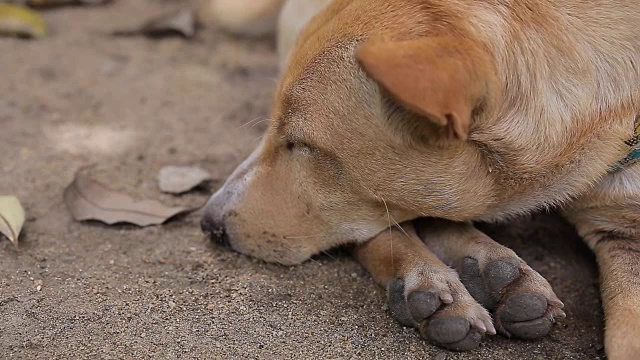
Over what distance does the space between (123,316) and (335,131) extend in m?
0.88

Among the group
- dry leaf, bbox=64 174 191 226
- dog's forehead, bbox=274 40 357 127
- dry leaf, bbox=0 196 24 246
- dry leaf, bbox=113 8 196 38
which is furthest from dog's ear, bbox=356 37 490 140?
dry leaf, bbox=113 8 196 38

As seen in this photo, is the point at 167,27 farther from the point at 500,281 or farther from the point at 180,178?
the point at 500,281

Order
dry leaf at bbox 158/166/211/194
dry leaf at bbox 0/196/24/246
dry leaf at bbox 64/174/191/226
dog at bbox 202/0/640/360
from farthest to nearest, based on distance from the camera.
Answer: dry leaf at bbox 158/166/211/194 → dry leaf at bbox 64/174/191/226 → dry leaf at bbox 0/196/24/246 → dog at bbox 202/0/640/360

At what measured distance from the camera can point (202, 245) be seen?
3078 mm

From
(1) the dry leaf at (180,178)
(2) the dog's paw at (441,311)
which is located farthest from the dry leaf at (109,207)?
(2) the dog's paw at (441,311)

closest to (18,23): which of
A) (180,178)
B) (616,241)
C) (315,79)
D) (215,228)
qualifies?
(180,178)

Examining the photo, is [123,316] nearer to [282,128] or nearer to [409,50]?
[282,128]

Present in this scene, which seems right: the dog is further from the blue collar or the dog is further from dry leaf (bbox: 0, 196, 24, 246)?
dry leaf (bbox: 0, 196, 24, 246)

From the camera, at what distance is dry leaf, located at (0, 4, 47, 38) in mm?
4641

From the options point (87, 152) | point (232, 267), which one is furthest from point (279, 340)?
point (87, 152)

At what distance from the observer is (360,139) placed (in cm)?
261

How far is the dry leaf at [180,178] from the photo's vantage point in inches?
136

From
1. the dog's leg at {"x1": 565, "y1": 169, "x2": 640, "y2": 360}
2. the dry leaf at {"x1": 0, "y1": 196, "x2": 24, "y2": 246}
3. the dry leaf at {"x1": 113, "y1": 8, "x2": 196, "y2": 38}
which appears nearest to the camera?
the dog's leg at {"x1": 565, "y1": 169, "x2": 640, "y2": 360}

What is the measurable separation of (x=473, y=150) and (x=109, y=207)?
1.47m
